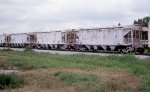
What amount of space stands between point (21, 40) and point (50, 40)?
45.3 ft

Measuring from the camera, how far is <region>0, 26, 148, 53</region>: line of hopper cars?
41312mm

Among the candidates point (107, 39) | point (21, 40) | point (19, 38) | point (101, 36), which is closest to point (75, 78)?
point (107, 39)

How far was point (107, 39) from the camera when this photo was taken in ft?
149

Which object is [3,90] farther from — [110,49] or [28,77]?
[110,49]

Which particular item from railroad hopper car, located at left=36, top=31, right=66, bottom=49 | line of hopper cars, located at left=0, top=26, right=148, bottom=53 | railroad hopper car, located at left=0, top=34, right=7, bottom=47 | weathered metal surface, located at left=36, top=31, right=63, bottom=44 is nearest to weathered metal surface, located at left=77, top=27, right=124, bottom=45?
line of hopper cars, located at left=0, top=26, right=148, bottom=53

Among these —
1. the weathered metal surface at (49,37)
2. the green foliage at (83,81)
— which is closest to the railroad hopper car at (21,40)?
the weathered metal surface at (49,37)

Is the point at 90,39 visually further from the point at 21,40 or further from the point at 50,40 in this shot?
the point at 21,40

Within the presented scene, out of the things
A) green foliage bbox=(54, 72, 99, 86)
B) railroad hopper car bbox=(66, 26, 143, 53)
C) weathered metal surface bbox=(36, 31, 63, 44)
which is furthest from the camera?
weathered metal surface bbox=(36, 31, 63, 44)

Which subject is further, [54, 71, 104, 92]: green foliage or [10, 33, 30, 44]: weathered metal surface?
[10, 33, 30, 44]: weathered metal surface

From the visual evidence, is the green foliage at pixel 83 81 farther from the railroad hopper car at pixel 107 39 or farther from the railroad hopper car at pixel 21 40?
the railroad hopper car at pixel 21 40

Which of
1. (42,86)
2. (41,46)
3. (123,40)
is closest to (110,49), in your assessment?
(123,40)

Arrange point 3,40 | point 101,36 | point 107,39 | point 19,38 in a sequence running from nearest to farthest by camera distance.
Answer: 1. point 107,39
2. point 101,36
3. point 19,38
4. point 3,40

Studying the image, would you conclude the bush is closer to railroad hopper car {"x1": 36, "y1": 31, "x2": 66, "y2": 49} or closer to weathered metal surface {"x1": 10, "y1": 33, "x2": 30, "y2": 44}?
A: railroad hopper car {"x1": 36, "y1": 31, "x2": 66, "y2": 49}

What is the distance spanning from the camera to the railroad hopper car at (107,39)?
41.1 metres
